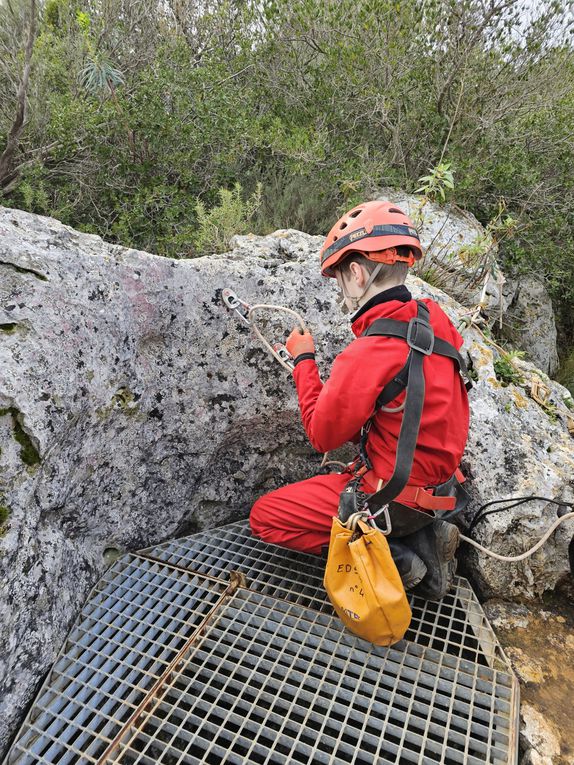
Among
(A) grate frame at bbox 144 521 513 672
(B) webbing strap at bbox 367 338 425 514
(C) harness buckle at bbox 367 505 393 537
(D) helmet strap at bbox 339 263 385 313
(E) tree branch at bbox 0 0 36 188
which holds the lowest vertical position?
(A) grate frame at bbox 144 521 513 672

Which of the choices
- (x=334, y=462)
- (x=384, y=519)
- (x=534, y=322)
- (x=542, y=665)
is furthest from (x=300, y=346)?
(x=534, y=322)

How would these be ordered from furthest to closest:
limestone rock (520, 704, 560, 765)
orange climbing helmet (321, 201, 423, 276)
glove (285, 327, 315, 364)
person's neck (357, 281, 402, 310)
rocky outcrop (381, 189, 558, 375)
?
rocky outcrop (381, 189, 558, 375)
glove (285, 327, 315, 364)
person's neck (357, 281, 402, 310)
orange climbing helmet (321, 201, 423, 276)
limestone rock (520, 704, 560, 765)

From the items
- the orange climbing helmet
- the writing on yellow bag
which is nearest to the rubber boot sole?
the writing on yellow bag

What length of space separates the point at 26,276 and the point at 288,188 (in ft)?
13.4

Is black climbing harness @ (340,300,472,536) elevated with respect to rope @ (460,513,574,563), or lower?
elevated

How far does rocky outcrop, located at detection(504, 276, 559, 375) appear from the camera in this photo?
6.16 metres

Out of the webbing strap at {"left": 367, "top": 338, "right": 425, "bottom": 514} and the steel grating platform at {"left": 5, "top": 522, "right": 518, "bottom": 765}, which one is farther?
the webbing strap at {"left": 367, "top": 338, "right": 425, "bottom": 514}

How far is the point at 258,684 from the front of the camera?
2113mm

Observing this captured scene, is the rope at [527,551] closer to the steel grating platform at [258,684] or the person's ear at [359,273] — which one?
the steel grating platform at [258,684]

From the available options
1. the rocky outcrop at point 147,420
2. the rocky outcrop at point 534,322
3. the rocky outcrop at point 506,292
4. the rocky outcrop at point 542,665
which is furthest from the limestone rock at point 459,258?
the rocky outcrop at point 542,665

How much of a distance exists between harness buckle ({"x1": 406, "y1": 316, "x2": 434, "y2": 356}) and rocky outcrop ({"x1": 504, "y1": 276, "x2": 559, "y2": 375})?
15.1 ft

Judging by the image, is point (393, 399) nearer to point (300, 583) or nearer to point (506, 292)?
point (300, 583)

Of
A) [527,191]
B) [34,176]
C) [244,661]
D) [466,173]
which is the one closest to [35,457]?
[244,661]

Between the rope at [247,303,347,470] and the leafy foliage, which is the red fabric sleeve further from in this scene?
the leafy foliage
